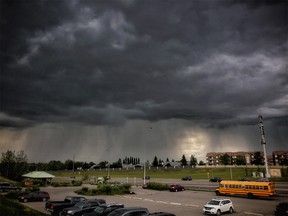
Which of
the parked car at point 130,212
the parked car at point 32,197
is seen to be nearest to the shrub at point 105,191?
the parked car at point 32,197

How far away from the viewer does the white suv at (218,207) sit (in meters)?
27.8

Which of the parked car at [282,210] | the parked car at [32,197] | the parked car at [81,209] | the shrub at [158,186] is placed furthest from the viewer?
the shrub at [158,186]

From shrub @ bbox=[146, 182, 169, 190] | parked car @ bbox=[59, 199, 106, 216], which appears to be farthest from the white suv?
shrub @ bbox=[146, 182, 169, 190]

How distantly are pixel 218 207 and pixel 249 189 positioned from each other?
15651mm

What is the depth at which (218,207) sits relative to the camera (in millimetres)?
28078

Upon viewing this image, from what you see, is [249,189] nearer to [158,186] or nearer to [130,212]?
[158,186]

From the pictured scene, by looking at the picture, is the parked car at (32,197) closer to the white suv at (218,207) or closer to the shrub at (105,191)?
the shrub at (105,191)

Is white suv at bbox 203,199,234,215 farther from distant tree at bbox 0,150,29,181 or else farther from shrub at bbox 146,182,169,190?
distant tree at bbox 0,150,29,181

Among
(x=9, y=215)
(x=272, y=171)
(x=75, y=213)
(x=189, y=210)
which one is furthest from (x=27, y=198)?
(x=272, y=171)

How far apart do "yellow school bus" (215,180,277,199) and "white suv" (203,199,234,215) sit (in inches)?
471

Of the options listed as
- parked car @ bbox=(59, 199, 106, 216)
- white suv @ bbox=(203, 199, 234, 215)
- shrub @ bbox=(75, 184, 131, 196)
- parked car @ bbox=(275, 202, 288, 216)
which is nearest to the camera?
parked car @ bbox=(59, 199, 106, 216)

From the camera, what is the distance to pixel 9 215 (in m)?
14.5

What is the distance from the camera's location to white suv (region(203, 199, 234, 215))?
91.3 ft

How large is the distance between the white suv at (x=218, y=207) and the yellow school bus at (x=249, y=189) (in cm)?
1195
